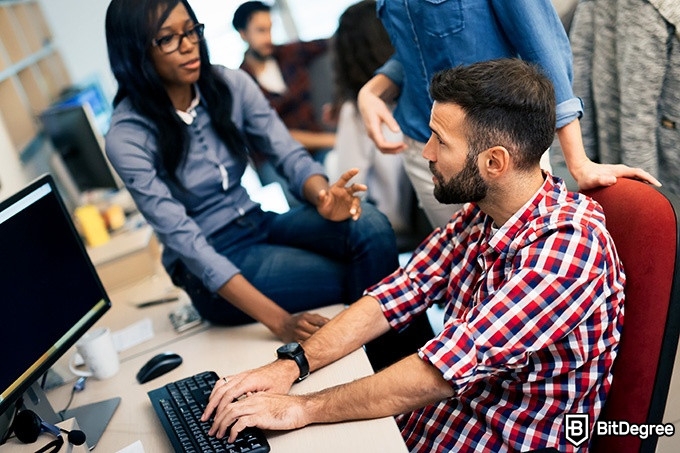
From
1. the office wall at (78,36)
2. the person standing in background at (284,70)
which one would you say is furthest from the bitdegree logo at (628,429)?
the office wall at (78,36)

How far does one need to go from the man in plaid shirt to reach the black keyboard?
2 cm

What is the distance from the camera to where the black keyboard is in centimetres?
102

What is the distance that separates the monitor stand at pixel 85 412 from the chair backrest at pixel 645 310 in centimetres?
96

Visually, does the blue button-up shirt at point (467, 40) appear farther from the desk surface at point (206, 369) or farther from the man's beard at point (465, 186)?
the desk surface at point (206, 369)

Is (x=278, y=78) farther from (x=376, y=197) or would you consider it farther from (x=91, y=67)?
(x=91, y=67)

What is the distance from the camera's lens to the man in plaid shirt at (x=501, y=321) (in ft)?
3.32

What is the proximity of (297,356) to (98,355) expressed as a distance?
0.52 metres

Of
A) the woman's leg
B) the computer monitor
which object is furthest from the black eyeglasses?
the woman's leg

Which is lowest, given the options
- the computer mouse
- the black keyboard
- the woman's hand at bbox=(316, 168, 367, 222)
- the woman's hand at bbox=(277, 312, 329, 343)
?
the woman's hand at bbox=(277, 312, 329, 343)

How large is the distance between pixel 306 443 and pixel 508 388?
38cm

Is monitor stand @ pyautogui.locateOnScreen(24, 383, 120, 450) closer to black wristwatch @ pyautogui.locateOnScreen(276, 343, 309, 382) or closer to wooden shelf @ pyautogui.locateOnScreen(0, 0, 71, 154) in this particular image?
black wristwatch @ pyautogui.locateOnScreen(276, 343, 309, 382)

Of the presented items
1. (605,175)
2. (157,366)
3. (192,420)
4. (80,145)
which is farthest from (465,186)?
(80,145)

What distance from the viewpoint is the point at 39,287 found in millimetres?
1275

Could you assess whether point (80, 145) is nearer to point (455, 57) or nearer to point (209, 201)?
point (209, 201)
